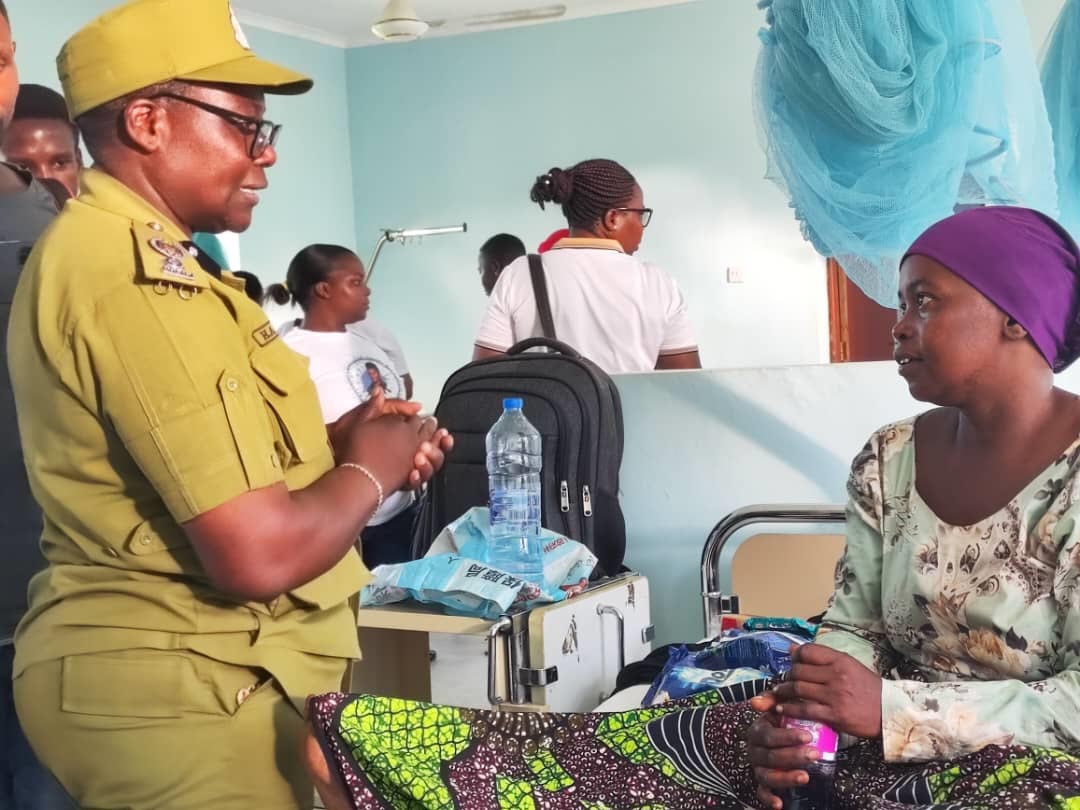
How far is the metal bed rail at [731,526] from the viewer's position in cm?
230

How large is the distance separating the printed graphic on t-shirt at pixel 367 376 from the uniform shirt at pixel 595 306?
484 mm

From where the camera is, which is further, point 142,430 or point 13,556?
point 13,556

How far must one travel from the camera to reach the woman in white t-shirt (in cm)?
332

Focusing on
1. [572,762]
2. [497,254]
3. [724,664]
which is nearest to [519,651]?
Result: [724,664]

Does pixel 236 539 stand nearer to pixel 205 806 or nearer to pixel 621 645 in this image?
pixel 205 806

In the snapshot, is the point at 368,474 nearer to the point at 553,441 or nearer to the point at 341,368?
the point at 553,441

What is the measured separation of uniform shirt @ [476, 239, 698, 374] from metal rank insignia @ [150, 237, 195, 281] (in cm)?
201

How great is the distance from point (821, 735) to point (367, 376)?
2.45 metres

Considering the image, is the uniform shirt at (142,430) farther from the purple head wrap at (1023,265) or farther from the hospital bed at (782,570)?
the hospital bed at (782,570)

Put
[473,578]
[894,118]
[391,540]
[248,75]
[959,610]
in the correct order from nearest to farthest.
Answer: [248,75] < [959,610] < [473,578] < [894,118] < [391,540]

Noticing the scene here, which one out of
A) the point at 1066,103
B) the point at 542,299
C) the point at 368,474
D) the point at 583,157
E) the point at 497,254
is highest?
the point at 583,157

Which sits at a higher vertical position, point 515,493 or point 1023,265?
point 1023,265

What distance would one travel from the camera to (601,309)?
3203 mm

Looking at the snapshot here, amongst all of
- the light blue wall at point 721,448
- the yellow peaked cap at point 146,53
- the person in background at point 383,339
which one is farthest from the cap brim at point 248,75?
the person in background at point 383,339
